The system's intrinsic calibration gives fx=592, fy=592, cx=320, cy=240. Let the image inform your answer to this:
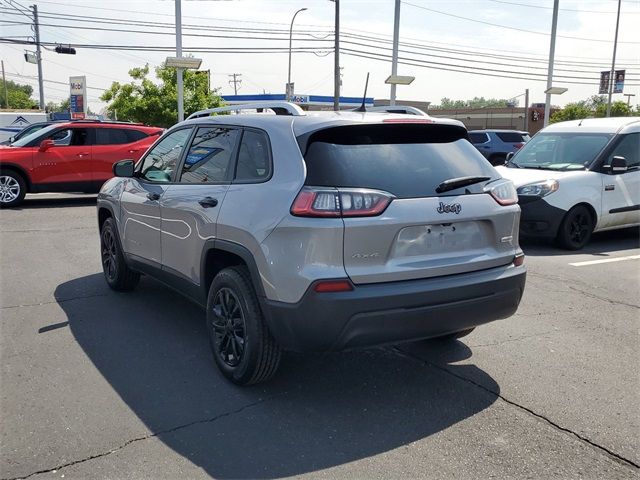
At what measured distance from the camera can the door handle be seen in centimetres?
403

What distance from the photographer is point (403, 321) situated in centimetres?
334

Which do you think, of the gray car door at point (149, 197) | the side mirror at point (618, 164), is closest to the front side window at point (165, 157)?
the gray car door at point (149, 197)

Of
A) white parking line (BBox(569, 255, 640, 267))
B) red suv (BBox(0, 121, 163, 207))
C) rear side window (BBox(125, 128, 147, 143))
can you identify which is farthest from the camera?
rear side window (BBox(125, 128, 147, 143))

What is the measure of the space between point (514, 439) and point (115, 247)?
423cm

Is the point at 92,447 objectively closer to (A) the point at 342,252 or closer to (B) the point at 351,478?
(B) the point at 351,478

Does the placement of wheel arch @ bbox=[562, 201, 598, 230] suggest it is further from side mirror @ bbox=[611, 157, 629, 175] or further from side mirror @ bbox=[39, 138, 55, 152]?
side mirror @ bbox=[39, 138, 55, 152]

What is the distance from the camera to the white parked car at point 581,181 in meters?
8.59

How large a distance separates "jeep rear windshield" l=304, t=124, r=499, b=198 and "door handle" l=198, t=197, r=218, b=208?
2.81 ft

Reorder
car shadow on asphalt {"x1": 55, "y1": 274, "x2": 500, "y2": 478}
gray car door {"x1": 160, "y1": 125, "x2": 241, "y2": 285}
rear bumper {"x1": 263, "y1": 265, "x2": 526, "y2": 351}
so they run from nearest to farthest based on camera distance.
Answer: car shadow on asphalt {"x1": 55, "y1": 274, "x2": 500, "y2": 478}, rear bumper {"x1": 263, "y1": 265, "x2": 526, "y2": 351}, gray car door {"x1": 160, "y1": 125, "x2": 241, "y2": 285}

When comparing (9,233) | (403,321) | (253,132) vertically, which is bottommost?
(9,233)

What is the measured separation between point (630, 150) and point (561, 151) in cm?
102

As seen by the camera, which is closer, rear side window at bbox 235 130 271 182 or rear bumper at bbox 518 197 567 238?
rear side window at bbox 235 130 271 182

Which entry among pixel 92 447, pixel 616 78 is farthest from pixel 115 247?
pixel 616 78

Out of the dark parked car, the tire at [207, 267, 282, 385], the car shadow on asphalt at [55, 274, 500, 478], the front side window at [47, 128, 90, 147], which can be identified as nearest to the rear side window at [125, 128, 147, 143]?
the front side window at [47, 128, 90, 147]
